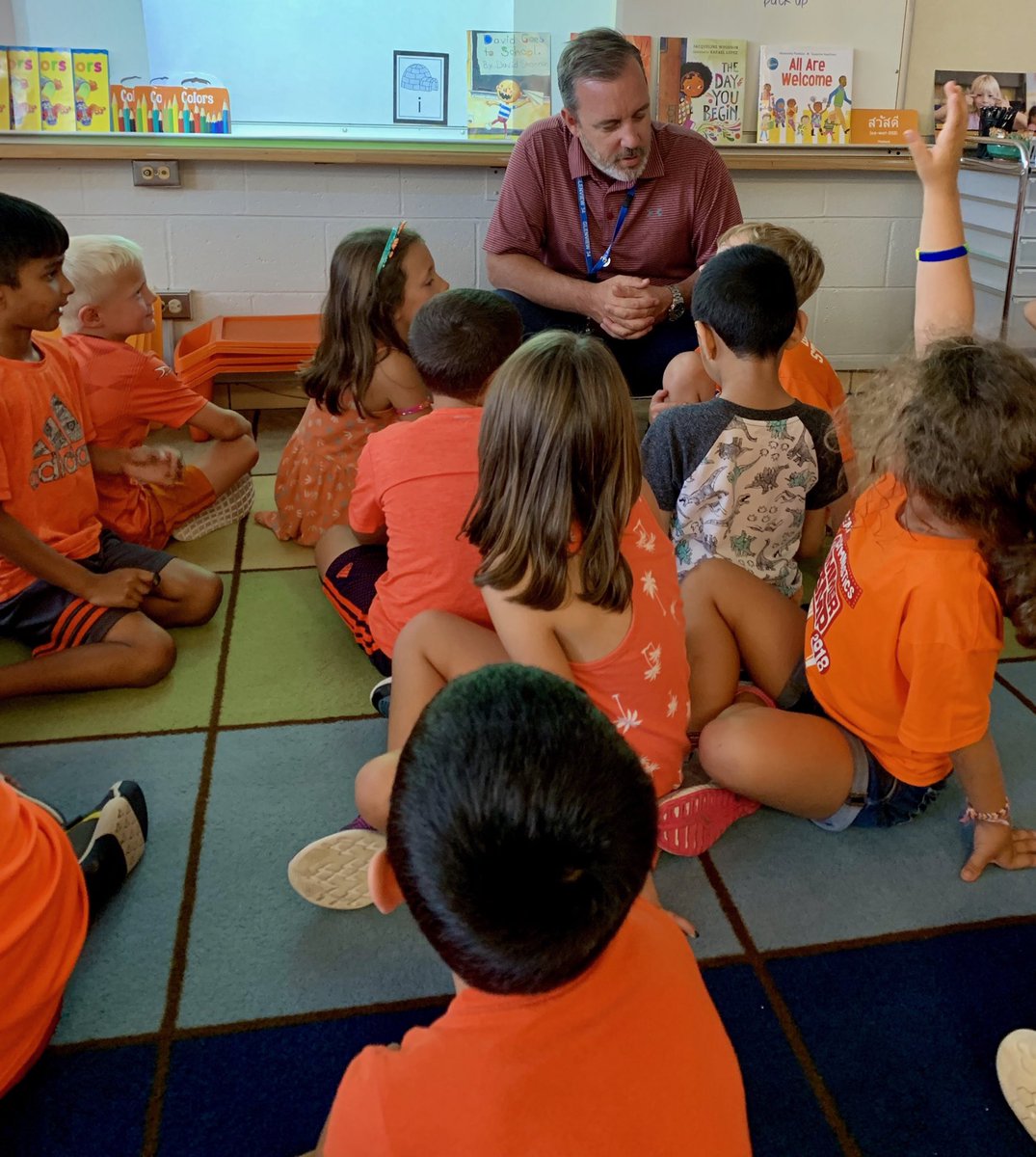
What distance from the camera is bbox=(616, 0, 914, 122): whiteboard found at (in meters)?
3.35

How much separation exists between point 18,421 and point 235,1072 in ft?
4.14

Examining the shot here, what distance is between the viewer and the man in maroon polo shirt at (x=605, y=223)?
2.68 metres

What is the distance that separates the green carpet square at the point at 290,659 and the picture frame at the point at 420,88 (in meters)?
2.03

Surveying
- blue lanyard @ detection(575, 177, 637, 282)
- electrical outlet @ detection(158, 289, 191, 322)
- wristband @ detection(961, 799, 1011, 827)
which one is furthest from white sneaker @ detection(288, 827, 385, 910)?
electrical outlet @ detection(158, 289, 191, 322)

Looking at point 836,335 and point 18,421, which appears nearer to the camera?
point 18,421

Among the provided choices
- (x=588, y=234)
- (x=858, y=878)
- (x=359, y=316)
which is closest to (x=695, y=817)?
(x=858, y=878)

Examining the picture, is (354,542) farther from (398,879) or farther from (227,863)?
(398,879)

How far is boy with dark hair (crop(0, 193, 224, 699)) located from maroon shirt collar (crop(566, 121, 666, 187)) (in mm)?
1382

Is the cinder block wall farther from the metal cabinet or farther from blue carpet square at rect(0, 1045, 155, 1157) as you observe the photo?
blue carpet square at rect(0, 1045, 155, 1157)

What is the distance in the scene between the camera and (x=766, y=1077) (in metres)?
1.15

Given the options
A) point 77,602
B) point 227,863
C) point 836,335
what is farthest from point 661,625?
point 836,335

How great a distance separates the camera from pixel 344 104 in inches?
139

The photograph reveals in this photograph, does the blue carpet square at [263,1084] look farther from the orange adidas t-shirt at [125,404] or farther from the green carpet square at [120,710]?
→ the orange adidas t-shirt at [125,404]

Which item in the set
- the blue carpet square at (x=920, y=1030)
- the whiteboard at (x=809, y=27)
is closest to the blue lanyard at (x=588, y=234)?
the whiteboard at (x=809, y=27)
